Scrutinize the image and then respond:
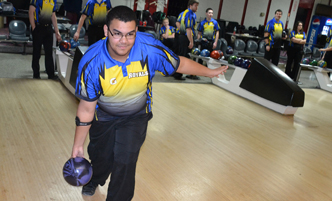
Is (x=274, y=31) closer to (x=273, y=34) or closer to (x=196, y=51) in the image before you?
(x=273, y=34)

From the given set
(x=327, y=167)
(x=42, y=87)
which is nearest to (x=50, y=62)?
(x=42, y=87)

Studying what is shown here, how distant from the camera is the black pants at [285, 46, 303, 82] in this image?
688cm

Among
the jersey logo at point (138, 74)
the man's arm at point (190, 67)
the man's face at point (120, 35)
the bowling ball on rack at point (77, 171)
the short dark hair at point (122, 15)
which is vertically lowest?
the bowling ball on rack at point (77, 171)

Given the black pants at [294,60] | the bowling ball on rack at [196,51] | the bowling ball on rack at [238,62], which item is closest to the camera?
the bowling ball on rack at [238,62]

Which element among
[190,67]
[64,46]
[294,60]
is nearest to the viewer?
[190,67]

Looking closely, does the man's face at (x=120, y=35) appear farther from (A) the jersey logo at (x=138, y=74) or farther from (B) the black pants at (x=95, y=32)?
(B) the black pants at (x=95, y=32)

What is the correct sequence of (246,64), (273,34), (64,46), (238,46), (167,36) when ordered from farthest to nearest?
(238,46) → (167,36) → (273,34) → (246,64) → (64,46)

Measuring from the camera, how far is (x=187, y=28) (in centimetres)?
595

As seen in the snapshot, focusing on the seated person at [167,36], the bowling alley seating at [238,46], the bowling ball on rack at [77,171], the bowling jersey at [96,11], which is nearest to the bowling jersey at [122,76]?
the bowling ball on rack at [77,171]

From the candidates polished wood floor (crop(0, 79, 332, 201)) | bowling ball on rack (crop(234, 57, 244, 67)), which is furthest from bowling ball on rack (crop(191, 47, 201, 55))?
polished wood floor (crop(0, 79, 332, 201))

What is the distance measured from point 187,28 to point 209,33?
34.7 inches

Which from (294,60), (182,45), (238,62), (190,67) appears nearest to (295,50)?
(294,60)

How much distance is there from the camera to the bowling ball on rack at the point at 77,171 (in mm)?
1664

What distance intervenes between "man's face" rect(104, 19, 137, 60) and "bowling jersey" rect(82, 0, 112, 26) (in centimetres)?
323
